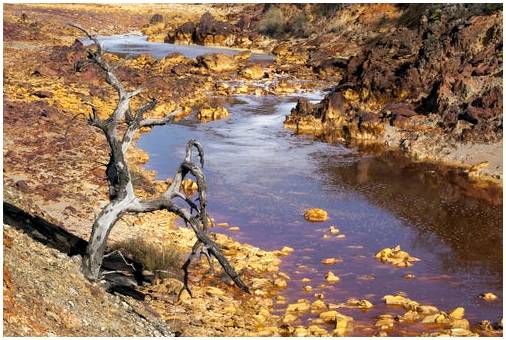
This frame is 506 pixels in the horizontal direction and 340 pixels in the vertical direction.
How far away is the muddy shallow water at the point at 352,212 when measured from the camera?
553 inches

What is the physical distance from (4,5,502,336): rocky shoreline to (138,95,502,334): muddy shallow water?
1.05 metres

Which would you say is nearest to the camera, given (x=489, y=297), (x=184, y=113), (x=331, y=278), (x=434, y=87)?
(x=489, y=297)

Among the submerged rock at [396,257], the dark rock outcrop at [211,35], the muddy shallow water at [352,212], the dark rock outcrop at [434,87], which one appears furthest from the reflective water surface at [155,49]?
the submerged rock at [396,257]

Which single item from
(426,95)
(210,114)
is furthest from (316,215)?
(210,114)

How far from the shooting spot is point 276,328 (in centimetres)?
1156

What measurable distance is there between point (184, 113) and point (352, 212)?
15909 mm

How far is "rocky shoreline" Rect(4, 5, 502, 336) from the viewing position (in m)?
12.4

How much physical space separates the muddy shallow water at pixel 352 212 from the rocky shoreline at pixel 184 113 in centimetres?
105

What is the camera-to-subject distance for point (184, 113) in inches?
1308

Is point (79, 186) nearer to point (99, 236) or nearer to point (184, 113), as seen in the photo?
point (99, 236)

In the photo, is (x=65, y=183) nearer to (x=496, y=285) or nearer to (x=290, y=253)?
(x=290, y=253)

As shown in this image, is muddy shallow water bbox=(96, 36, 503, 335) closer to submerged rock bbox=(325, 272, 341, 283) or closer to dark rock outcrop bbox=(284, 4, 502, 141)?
submerged rock bbox=(325, 272, 341, 283)

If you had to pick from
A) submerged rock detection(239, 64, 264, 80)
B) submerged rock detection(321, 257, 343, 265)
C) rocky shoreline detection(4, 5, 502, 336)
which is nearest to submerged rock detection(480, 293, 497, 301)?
submerged rock detection(321, 257, 343, 265)

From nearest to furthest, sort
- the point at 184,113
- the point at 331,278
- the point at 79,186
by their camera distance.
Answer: the point at 331,278, the point at 79,186, the point at 184,113
